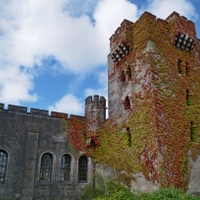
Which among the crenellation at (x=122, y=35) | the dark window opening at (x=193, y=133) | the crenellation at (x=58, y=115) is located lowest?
the dark window opening at (x=193, y=133)

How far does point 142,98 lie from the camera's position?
48.6ft

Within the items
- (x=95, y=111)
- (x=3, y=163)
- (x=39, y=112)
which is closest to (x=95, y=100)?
(x=95, y=111)

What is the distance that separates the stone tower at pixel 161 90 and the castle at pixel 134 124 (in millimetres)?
46

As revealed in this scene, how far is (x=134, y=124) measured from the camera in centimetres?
1500

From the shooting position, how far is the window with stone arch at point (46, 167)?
54.0 feet

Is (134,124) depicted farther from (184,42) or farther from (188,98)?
(184,42)

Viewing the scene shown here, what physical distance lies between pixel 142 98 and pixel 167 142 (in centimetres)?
331

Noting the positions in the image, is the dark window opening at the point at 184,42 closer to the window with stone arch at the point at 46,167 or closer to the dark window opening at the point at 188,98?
the dark window opening at the point at 188,98

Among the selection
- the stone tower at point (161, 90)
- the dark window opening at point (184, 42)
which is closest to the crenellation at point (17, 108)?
the stone tower at point (161, 90)

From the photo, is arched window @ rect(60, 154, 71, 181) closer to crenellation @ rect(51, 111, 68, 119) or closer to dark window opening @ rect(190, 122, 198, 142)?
crenellation @ rect(51, 111, 68, 119)

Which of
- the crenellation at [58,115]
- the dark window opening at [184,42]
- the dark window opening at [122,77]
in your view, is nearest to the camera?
the dark window opening at [184,42]

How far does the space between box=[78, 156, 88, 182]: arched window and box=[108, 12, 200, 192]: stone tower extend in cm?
443

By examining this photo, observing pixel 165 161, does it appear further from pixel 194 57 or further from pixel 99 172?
pixel 194 57

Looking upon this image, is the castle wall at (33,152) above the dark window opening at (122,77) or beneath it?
beneath
